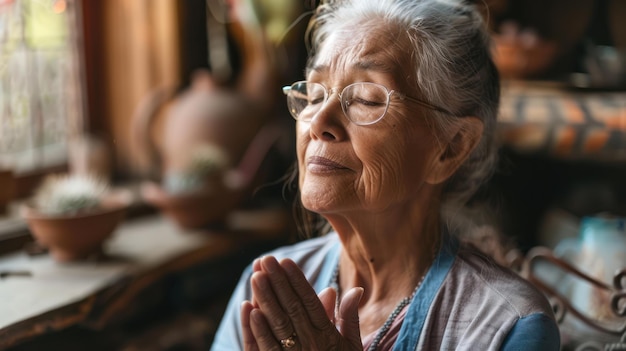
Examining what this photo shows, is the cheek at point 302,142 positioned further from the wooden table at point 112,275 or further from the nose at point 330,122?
the wooden table at point 112,275

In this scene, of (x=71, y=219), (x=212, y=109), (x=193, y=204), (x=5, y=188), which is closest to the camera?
(x=71, y=219)

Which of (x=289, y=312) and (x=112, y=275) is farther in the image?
(x=112, y=275)

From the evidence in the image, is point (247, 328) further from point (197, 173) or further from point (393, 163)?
point (197, 173)

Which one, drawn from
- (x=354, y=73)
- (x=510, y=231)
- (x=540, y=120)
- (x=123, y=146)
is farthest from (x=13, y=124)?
(x=510, y=231)

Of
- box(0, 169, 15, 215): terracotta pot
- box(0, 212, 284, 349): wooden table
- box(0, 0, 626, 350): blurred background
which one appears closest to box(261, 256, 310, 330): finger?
box(0, 212, 284, 349): wooden table

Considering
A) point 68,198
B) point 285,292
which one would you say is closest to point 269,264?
point 285,292

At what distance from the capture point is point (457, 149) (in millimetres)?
1204

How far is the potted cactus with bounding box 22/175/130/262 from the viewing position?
2.01 metres

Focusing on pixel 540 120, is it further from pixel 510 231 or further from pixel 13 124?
pixel 13 124

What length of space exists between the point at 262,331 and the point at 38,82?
194cm

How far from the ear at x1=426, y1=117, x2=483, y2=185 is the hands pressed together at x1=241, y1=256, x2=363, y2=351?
0.30 metres

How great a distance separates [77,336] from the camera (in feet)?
7.00

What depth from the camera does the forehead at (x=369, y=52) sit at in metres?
1.12

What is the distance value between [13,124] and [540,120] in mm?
2071
